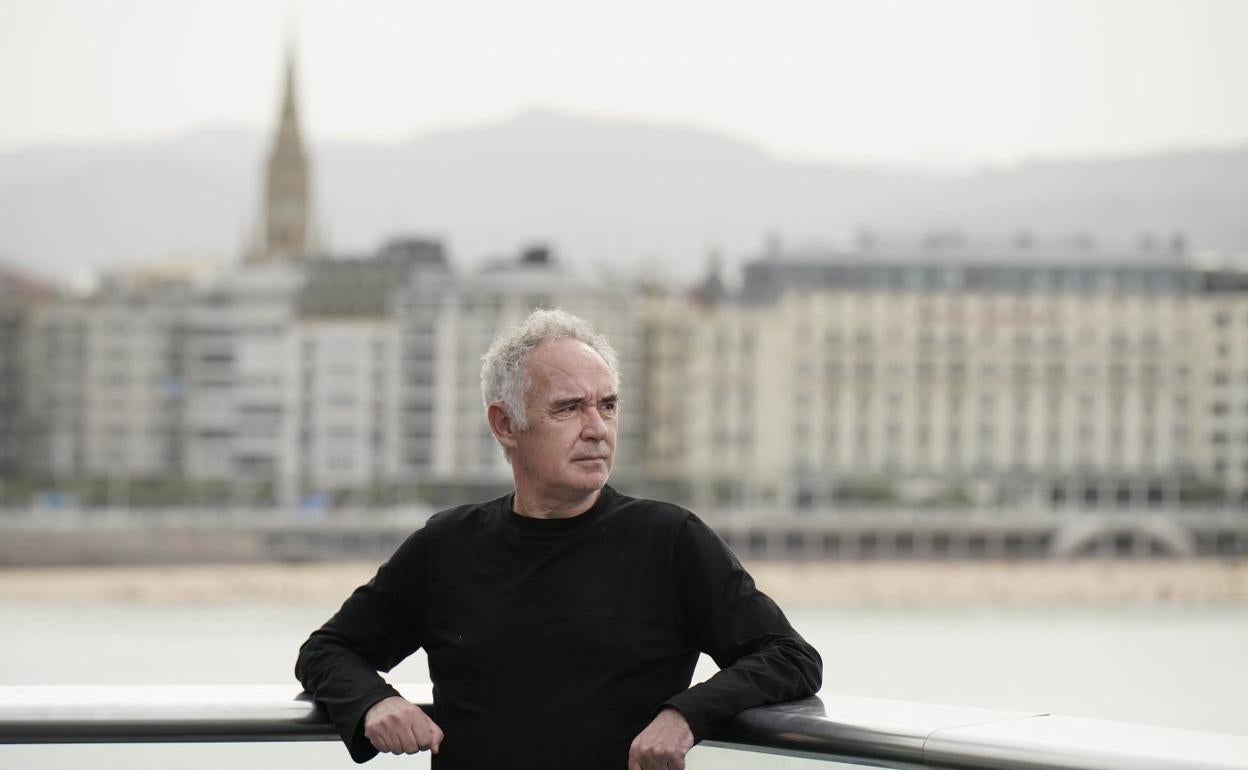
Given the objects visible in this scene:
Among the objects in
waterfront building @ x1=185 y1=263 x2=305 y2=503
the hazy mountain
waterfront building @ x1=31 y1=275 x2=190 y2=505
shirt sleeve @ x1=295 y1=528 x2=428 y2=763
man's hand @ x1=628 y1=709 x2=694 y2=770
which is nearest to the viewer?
man's hand @ x1=628 y1=709 x2=694 y2=770

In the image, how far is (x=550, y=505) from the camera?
6.11 feet

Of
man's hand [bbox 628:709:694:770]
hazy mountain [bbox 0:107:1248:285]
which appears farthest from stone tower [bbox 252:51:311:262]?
man's hand [bbox 628:709:694:770]

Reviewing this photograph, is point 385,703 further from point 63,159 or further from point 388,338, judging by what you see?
point 63,159

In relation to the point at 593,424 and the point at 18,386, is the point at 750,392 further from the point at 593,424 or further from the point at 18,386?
the point at 593,424

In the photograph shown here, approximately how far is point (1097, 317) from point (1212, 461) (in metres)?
5.25

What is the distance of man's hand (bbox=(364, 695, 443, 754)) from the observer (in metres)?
1.74

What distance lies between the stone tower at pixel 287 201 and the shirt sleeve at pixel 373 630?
61.3m

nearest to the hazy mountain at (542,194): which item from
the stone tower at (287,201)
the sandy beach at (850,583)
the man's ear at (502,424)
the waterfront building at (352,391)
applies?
the stone tower at (287,201)

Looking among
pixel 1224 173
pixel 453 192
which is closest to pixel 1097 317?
pixel 1224 173

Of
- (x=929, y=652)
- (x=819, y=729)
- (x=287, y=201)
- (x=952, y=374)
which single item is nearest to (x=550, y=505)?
(x=819, y=729)

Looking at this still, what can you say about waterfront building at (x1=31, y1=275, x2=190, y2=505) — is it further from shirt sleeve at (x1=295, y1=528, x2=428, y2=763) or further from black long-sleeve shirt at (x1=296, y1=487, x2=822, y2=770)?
black long-sleeve shirt at (x1=296, y1=487, x2=822, y2=770)

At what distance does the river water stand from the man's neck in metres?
16.0

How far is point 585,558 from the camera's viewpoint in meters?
1.81

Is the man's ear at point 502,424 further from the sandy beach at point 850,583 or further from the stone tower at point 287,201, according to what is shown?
the stone tower at point 287,201
